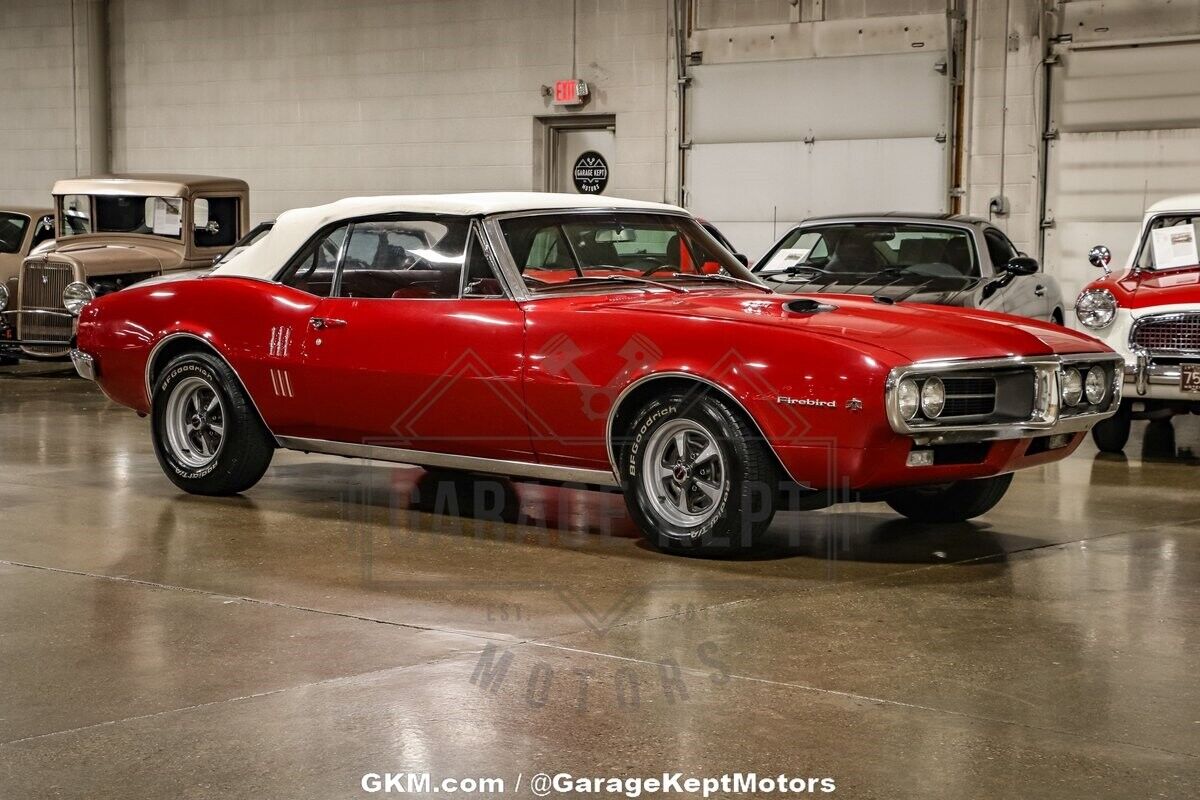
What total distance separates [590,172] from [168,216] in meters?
5.49

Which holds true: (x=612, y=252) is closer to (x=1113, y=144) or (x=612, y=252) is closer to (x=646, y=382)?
(x=646, y=382)

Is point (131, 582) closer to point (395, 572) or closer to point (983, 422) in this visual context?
point (395, 572)

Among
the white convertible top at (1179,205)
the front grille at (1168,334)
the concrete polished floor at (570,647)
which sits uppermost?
the white convertible top at (1179,205)

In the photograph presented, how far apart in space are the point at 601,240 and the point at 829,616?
242cm

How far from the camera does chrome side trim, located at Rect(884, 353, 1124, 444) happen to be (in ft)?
18.7

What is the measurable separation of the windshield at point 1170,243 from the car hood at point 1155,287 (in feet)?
0.35

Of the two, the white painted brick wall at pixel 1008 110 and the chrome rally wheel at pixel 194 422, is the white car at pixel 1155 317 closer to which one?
the white painted brick wall at pixel 1008 110

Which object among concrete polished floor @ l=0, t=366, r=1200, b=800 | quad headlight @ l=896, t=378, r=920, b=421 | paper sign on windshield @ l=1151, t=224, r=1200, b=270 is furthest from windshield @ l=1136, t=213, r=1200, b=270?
quad headlight @ l=896, t=378, r=920, b=421

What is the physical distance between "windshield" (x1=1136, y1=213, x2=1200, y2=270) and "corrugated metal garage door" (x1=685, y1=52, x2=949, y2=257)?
5.64m

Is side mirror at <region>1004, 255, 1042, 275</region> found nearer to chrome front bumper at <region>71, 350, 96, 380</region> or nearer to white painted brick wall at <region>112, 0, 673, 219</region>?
chrome front bumper at <region>71, 350, 96, 380</region>

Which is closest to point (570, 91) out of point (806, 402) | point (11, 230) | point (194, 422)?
point (11, 230)

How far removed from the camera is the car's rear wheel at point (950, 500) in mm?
6945

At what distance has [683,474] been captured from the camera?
6184 mm

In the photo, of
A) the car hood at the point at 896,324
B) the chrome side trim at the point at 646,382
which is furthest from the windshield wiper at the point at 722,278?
the chrome side trim at the point at 646,382
